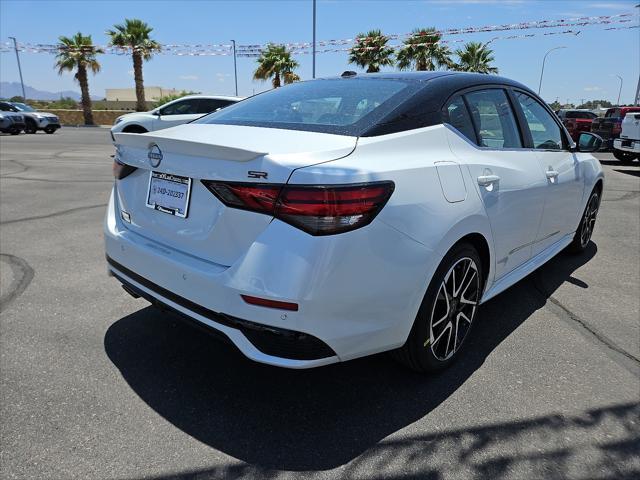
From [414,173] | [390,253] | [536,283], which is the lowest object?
[536,283]

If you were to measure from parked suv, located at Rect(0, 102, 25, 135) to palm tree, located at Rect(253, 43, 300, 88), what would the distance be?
19.9 meters

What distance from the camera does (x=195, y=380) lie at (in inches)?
105

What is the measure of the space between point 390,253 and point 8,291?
3208mm

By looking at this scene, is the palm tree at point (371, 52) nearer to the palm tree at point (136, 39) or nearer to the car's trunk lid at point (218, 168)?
the palm tree at point (136, 39)

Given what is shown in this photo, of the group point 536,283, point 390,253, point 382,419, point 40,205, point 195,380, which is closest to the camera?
point 390,253

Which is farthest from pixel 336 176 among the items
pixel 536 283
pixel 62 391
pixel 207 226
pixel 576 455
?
pixel 536 283

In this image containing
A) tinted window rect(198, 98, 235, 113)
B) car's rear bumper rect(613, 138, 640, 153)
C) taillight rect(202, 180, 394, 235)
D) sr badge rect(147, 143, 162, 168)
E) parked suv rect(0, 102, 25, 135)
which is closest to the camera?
taillight rect(202, 180, 394, 235)

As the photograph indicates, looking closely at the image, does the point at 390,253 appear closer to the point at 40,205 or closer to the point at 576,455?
the point at 576,455

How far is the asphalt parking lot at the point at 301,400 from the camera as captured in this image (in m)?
2.09

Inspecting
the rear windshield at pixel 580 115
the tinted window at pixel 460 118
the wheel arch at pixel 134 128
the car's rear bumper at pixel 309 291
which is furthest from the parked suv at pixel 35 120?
the tinted window at pixel 460 118

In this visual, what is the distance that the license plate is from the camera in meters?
2.31

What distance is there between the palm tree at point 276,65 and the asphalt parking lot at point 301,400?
1496 inches

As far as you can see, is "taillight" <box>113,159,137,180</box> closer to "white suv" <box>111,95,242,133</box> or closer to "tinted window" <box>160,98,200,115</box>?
"white suv" <box>111,95,242,133</box>

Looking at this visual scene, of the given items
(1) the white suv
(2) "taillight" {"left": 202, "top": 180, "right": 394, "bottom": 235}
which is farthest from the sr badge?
(1) the white suv
